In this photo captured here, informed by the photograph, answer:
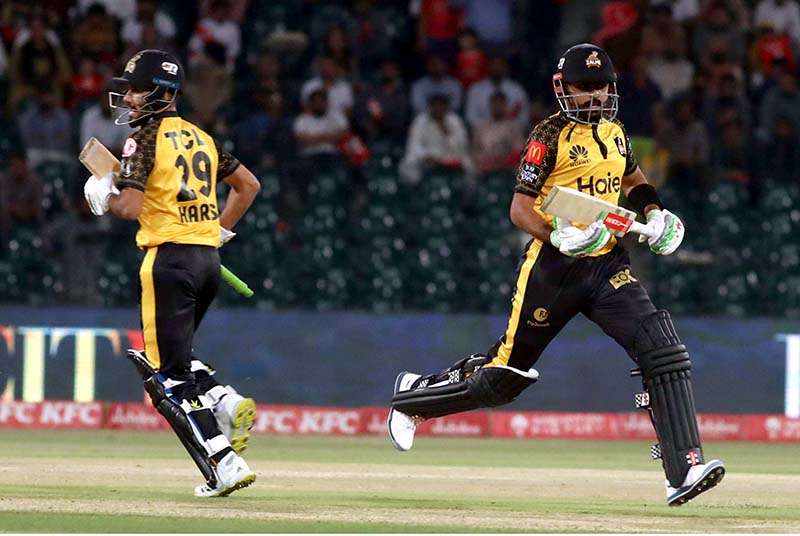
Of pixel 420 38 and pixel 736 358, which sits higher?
pixel 420 38

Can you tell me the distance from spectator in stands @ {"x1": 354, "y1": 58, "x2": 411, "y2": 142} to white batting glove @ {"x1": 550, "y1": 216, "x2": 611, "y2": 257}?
23.6 ft

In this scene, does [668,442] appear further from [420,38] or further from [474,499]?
[420,38]

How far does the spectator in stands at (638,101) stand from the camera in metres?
13.2

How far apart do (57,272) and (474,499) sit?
6507mm

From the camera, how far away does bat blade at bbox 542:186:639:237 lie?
19.5 ft

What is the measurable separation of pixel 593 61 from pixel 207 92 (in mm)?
7313

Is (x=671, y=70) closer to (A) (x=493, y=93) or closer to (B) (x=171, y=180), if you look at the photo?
(A) (x=493, y=93)

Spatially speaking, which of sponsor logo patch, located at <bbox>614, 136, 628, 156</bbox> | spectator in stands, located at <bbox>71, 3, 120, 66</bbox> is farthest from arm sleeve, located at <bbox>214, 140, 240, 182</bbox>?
spectator in stands, located at <bbox>71, 3, 120, 66</bbox>

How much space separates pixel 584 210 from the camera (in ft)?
19.6

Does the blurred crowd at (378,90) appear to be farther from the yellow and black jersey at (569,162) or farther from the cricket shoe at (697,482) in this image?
the cricket shoe at (697,482)

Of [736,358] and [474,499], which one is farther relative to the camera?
[736,358]

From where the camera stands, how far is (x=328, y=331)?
1188 centimetres

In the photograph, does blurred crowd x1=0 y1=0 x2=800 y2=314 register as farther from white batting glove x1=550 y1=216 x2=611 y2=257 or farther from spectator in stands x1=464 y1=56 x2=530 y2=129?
white batting glove x1=550 y1=216 x2=611 y2=257

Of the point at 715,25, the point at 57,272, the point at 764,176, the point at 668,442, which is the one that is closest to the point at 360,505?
the point at 668,442
